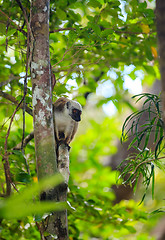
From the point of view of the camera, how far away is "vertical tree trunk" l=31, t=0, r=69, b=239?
67.3 inches

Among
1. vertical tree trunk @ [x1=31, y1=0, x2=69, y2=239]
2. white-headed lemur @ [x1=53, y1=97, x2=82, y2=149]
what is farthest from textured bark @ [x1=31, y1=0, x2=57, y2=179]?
white-headed lemur @ [x1=53, y1=97, x2=82, y2=149]

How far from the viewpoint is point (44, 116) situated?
1.80 meters

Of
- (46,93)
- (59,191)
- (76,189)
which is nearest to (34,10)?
(46,93)

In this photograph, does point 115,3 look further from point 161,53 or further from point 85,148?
point 85,148

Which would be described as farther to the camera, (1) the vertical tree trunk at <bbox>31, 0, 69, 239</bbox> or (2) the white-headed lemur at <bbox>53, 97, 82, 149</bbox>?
(2) the white-headed lemur at <bbox>53, 97, 82, 149</bbox>

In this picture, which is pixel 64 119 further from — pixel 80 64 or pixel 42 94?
pixel 42 94

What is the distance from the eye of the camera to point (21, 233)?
266cm

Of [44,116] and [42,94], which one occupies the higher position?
[42,94]

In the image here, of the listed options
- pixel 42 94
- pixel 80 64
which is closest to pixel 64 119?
pixel 80 64

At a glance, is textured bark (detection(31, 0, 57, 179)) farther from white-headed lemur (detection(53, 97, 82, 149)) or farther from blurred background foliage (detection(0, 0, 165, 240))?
white-headed lemur (detection(53, 97, 82, 149))

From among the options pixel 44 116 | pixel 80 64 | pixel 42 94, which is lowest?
pixel 44 116

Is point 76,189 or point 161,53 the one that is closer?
point 161,53

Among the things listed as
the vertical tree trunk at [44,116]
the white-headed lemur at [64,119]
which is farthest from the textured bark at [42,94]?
the white-headed lemur at [64,119]

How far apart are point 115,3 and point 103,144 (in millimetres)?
2834
